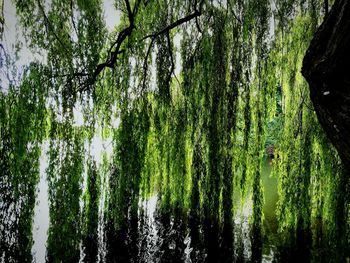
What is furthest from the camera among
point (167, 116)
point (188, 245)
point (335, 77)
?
point (188, 245)

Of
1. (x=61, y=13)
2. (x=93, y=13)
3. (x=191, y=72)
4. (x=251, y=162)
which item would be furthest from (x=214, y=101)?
(x=61, y=13)

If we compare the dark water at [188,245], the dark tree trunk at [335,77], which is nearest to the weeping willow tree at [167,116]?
the dark water at [188,245]

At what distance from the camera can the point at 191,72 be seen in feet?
15.9

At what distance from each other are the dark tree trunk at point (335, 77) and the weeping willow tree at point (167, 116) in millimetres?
2899

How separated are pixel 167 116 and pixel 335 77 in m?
3.70

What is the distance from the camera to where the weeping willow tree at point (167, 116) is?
13.8 ft

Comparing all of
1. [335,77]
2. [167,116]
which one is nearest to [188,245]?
[167,116]

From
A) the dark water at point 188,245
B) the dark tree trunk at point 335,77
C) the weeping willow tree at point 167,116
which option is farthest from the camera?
the dark water at point 188,245

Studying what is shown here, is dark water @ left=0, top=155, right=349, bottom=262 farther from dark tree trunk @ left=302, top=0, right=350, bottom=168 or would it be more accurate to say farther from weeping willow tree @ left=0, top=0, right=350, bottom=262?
dark tree trunk @ left=302, top=0, right=350, bottom=168

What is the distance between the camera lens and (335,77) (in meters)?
1.38

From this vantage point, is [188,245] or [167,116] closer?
[167,116]

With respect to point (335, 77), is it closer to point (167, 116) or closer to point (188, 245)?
point (167, 116)

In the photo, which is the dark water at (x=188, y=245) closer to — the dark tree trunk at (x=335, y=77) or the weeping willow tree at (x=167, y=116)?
the weeping willow tree at (x=167, y=116)

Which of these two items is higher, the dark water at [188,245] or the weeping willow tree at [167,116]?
the weeping willow tree at [167,116]
